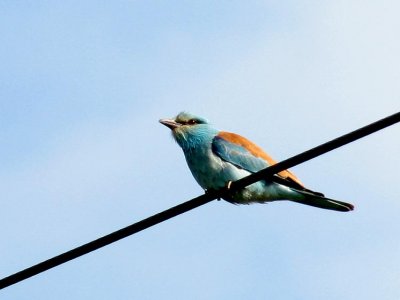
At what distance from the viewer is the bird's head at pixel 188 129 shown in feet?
29.1

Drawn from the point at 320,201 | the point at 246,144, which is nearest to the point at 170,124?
the point at 246,144

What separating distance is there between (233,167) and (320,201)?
2.54ft

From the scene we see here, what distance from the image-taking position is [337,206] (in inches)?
326

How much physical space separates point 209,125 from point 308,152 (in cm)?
408

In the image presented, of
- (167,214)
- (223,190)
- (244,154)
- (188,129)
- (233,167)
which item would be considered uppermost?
(188,129)

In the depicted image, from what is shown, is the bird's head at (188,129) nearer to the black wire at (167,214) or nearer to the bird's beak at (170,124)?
the bird's beak at (170,124)

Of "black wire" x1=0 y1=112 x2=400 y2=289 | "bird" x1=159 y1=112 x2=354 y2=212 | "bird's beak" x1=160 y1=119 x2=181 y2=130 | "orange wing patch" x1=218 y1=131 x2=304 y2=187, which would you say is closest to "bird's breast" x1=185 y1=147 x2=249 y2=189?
"bird" x1=159 y1=112 x2=354 y2=212

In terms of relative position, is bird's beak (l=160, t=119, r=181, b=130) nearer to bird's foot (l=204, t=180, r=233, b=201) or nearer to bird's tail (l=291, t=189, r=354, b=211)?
bird's foot (l=204, t=180, r=233, b=201)

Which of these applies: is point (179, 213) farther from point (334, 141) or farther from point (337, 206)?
point (337, 206)

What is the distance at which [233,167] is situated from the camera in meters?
8.52

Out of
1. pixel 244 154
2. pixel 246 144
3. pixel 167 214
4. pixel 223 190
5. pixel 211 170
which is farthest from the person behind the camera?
pixel 246 144

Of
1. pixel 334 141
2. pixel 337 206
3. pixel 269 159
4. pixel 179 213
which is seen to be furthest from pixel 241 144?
pixel 334 141

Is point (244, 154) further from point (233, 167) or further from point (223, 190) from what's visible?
point (223, 190)

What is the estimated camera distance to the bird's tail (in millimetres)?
8250
